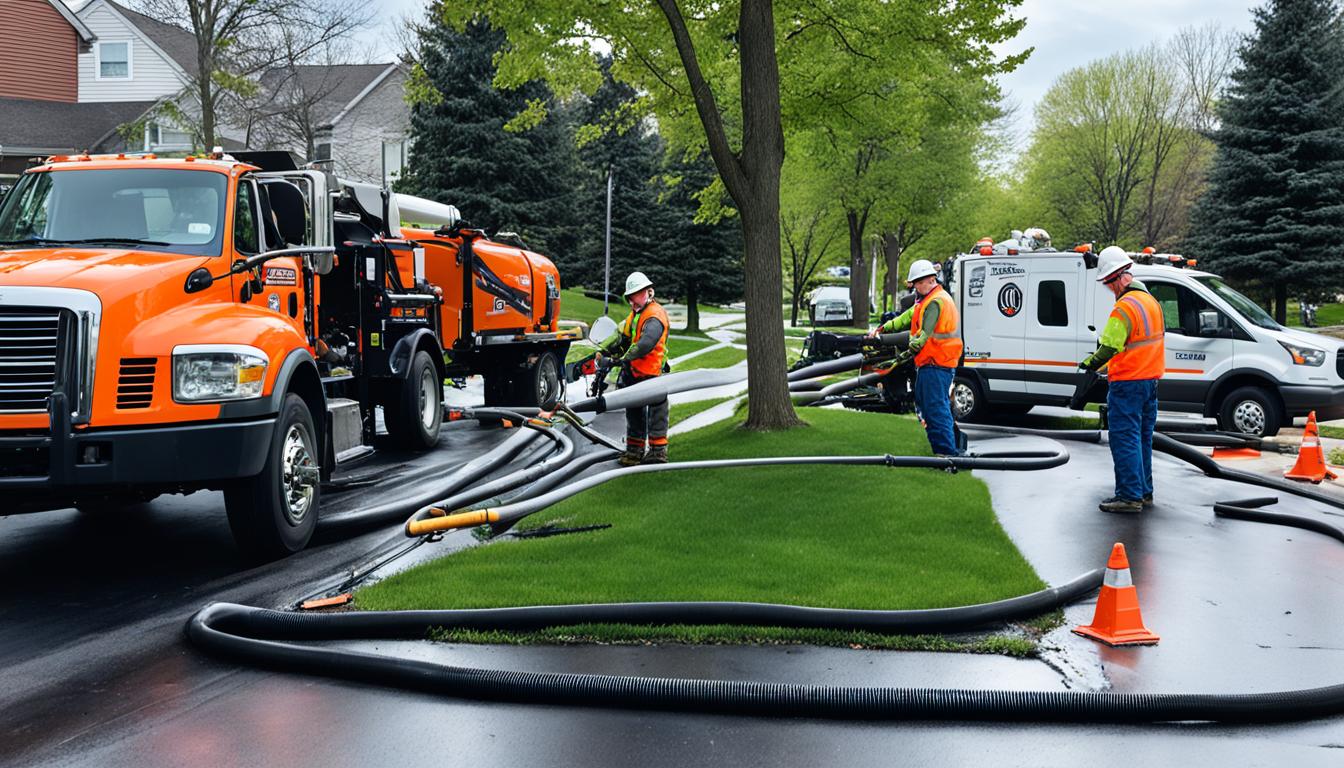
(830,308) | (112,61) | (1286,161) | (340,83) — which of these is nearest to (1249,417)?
(1286,161)

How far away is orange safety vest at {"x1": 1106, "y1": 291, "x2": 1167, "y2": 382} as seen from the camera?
9.27 meters

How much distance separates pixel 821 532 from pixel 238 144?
3860cm

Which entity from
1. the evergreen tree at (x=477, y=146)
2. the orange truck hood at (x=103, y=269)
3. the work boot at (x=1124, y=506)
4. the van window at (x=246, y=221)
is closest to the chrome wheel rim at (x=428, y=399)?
the van window at (x=246, y=221)

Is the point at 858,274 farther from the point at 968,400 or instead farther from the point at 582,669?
the point at 582,669

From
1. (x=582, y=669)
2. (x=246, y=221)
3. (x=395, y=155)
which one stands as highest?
(x=395, y=155)

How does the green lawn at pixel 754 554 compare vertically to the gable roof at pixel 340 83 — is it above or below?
below

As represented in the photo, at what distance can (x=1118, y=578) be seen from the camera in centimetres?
593

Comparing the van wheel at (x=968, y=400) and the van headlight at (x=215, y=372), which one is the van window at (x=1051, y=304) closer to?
the van wheel at (x=968, y=400)

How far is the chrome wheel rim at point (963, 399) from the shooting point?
16406 millimetres

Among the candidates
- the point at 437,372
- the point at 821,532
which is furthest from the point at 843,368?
the point at 821,532

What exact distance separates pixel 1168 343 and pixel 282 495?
38.0ft

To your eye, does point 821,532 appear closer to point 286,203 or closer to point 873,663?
point 873,663

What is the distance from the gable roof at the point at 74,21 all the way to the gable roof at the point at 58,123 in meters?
2.32

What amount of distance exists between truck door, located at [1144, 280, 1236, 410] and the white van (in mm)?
12
